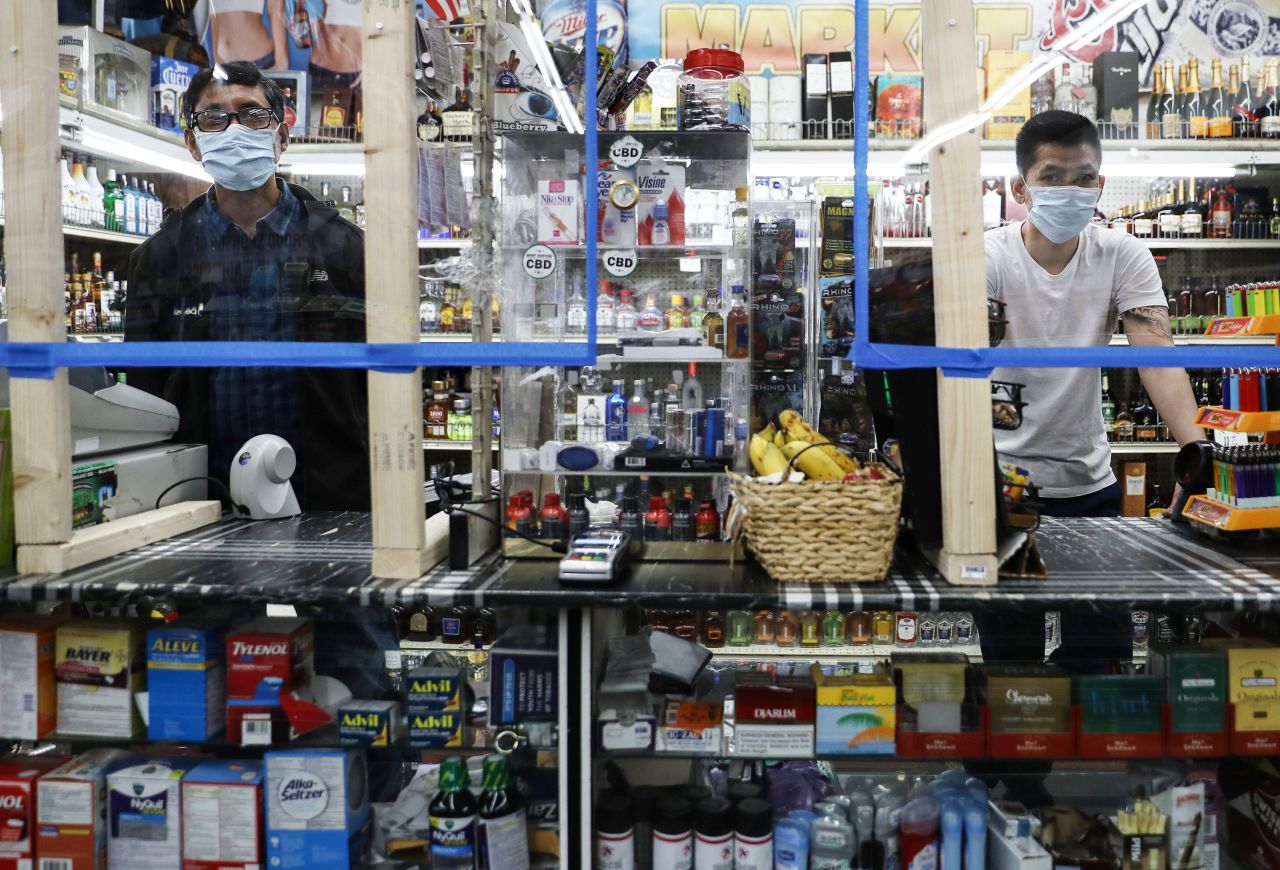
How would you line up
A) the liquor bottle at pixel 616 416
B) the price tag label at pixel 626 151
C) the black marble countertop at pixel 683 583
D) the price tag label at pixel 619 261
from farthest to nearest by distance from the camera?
the price tag label at pixel 619 261 → the price tag label at pixel 626 151 → the liquor bottle at pixel 616 416 → the black marble countertop at pixel 683 583

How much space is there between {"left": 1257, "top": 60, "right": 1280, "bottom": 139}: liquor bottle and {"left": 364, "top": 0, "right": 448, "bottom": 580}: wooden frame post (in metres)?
1.87

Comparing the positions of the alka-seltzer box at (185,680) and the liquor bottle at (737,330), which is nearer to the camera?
the alka-seltzer box at (185,680)

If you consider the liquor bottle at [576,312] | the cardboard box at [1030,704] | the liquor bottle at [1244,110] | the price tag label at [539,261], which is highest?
the liquor bottle at [1244,110]

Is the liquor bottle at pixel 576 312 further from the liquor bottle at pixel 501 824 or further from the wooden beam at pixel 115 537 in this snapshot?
the wooden beam at pixel 115 537

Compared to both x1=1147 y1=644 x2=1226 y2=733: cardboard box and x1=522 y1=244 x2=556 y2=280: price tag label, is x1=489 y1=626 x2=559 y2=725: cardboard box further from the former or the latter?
x1=1147 y1=644 x2=1226 y2=733: cardboard box

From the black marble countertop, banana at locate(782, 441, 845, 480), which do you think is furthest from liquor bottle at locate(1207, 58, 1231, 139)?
banana at locate(782, 441, 845, 480)

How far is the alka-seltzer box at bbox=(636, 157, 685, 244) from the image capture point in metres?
3.34

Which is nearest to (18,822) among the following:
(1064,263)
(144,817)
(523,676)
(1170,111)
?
(144,817)

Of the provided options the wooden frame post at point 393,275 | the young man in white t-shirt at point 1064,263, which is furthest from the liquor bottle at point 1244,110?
the wooden frame post at point 393,275

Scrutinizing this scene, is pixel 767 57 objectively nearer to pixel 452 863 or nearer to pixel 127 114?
pixel 127 114

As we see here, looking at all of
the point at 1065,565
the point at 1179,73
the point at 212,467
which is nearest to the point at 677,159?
the point at 1179,73

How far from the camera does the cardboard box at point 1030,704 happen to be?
1.89 metres

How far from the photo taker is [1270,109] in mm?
2336

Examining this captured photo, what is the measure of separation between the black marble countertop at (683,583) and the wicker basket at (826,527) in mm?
33
